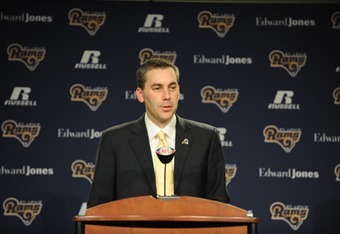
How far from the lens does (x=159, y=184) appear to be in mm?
2551

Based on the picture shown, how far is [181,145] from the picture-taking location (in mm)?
2656

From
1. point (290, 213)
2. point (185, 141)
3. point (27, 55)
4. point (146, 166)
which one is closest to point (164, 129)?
point (185, 141)

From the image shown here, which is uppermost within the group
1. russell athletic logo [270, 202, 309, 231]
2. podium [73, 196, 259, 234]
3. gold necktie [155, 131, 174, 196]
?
gold necktie [155, 131, 174, 196]

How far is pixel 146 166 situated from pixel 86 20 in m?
3.35

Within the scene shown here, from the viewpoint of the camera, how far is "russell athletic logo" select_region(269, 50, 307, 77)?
5.57 metres

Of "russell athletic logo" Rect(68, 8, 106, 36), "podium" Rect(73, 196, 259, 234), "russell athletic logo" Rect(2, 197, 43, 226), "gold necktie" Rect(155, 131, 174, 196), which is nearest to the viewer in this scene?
"podium" Rect(73, 196, 259, 234)

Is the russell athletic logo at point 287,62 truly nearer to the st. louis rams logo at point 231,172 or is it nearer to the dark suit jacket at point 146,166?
the st. louis rams logo at point 231,172

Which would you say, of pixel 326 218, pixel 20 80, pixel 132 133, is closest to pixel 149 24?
pixel 20 80

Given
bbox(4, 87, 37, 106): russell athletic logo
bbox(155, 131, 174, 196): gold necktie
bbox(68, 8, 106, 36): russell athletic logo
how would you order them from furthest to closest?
bbox(68, 8, 106, 36): russell athletic logo, bbox(4, 87, 37, 106): russell athletic logo, bbox(155, 131, 174, 196): gold necktie

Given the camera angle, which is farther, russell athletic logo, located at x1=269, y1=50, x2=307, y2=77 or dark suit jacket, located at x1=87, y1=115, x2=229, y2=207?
russell athletic logo, located at x1=269, y1=50, x2=307, y2=77

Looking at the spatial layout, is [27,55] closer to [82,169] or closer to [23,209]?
[82,169]

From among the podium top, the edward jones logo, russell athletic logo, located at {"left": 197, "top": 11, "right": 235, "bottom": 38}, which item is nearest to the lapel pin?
the podium top

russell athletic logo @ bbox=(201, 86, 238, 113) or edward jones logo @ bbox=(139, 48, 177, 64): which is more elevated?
edward jones logo @ bbox=(139, 48, 177, 64)

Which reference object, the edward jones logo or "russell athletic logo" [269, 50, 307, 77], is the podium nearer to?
the edward jones logo
